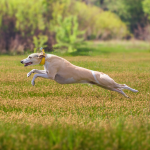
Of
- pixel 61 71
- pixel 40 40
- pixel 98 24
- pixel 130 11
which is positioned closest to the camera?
pixel 61 71

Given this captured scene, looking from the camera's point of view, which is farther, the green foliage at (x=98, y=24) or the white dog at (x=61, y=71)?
the green foliage at (x=98, y=24)

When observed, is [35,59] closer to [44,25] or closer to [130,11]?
[44,25]

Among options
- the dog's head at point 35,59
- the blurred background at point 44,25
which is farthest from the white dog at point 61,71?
the blurred background at point 44,25

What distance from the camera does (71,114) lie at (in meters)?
6.38

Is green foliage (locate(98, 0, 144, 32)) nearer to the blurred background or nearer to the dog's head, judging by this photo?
the blurred background

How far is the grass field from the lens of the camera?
3967 mm

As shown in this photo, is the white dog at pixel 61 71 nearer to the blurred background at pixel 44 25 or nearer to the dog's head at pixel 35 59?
the dog's head at pixel 35 59

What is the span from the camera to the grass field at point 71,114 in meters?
3.97

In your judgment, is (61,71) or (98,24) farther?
(98,24)

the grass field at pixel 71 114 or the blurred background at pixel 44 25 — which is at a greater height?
the blurred background at pixel 44 25

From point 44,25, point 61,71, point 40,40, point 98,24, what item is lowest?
point 40,40

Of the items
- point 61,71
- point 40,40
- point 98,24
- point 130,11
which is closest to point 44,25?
point 40,40

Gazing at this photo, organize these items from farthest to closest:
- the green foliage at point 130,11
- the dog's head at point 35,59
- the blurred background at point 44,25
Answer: the green foliage at point 130,11 < the blurred background at point 44,25 < the dog's head at point 35,59

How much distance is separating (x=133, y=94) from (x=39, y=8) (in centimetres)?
2310
